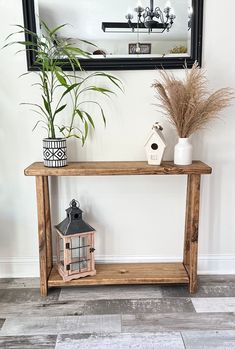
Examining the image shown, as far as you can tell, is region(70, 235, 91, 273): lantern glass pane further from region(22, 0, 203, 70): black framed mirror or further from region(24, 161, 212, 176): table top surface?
region(22, 0, 203, 70): black framed mirror

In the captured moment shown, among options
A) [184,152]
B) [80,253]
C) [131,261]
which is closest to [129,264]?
[131,261]

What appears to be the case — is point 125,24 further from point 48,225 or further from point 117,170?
point 48,225

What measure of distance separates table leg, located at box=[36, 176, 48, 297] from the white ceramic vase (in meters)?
0.77

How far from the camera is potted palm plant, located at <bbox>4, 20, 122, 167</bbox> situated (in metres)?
1.76

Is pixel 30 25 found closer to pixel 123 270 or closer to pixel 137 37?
pixel 137 37

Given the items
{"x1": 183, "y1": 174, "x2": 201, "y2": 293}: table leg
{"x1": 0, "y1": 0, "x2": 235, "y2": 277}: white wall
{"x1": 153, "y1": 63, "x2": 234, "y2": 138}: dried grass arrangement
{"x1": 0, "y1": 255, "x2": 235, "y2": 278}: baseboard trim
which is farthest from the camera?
{"x1": 0, "y1": 255, "x2": 235, "y2": 278}: baseboard trim

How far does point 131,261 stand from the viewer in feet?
7.01

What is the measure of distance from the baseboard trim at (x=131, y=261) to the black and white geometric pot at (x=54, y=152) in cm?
71

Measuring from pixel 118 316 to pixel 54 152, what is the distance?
938 millimetres

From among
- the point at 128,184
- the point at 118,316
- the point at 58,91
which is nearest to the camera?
the point at 118,316

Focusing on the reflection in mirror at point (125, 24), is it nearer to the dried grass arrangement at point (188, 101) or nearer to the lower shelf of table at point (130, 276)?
the dried grass arrangement at point (188, 101)

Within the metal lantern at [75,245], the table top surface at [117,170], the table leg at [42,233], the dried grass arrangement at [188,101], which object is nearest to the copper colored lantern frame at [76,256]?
the metal lantern at [75,245]

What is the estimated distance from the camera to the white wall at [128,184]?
192 centimetres

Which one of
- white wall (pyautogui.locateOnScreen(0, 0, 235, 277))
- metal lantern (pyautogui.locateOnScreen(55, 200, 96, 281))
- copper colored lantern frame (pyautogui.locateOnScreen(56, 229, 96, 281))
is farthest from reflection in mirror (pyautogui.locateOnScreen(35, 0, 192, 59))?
copper colored lantern frame (pyautogui.locateOnScreen(56, 229, 96, 281))
